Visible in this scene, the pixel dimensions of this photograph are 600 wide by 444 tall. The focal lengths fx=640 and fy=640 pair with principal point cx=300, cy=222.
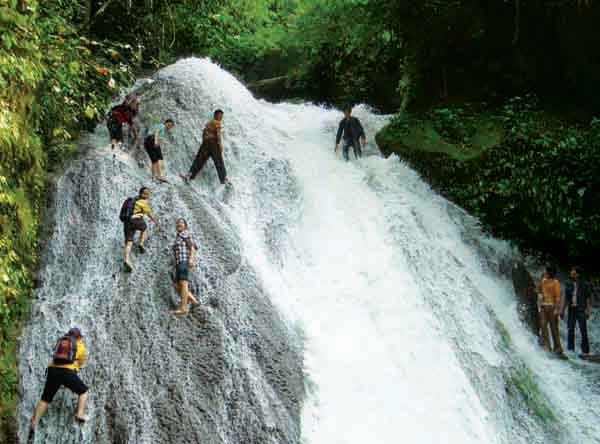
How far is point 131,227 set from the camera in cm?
1012

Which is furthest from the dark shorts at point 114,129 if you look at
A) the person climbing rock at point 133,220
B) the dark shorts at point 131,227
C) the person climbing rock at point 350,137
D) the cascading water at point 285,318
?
the person climbing rock at point 350,137

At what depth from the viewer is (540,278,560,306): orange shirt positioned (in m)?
12.6

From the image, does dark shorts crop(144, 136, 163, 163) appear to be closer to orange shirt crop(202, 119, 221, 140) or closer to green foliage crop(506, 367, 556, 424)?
orange shirt crop(202, 119, 221, 140)

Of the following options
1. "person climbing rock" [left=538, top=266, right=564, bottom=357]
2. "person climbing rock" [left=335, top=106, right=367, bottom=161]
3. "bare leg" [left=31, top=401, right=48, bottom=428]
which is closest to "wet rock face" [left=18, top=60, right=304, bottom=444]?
"bare leg" [left=31, top=401, right=48, bottom=428]

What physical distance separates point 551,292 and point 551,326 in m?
0.69

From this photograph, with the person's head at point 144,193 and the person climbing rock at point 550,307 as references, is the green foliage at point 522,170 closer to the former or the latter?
the person climbing rock at point 550,307

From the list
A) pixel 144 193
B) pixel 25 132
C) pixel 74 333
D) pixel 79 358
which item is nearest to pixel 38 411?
pixel 79 358

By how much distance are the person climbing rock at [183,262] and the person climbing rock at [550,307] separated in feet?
23.3

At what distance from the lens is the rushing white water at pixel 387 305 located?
9602 mm

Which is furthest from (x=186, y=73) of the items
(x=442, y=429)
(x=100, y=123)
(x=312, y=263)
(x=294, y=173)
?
(x=442, y=429)

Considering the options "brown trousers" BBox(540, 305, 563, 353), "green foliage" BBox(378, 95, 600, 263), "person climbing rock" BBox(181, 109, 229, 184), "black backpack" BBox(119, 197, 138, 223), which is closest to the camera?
"black backpack" BBox(119, 197, 138, 223)

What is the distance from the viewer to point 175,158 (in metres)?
13.5

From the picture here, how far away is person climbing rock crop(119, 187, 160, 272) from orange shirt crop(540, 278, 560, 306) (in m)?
7.77

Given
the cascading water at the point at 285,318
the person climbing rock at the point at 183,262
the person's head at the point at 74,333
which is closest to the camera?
the person's head at the point at 74,333
